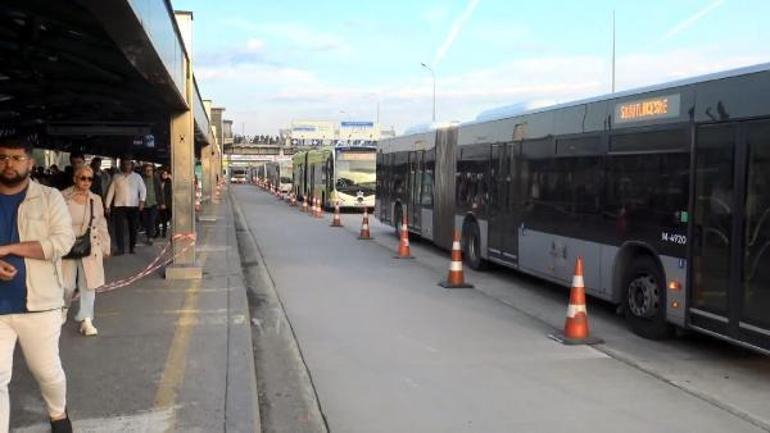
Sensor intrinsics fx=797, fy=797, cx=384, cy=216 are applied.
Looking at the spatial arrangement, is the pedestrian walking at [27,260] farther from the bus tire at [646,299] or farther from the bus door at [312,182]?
the bus door at [312,182]

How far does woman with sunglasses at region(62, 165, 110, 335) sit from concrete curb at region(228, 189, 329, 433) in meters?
1.77

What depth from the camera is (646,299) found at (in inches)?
341

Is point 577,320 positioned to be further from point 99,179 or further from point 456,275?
point 99,179

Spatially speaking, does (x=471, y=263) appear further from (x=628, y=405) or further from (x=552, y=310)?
(x=628, y=405)

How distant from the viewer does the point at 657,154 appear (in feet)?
27.7

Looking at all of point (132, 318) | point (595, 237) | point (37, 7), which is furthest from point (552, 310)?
point (37, 7)

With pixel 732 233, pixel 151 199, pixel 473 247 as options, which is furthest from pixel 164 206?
pixel 732 233

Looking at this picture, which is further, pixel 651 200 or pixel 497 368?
pixel 651 200

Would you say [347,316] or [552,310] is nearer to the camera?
[347,316]

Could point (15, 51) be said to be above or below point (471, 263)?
above

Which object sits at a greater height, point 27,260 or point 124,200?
point 27,260

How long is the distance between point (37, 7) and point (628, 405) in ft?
18.6

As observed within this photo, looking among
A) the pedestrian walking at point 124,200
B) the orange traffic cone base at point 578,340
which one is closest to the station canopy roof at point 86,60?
the pedestrian walking at point 124,200

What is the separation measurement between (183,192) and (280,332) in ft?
13.8
